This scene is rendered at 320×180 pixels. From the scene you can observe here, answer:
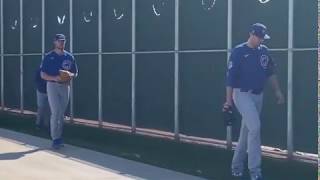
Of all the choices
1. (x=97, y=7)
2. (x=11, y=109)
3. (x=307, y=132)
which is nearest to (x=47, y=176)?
(x=307, y=132)

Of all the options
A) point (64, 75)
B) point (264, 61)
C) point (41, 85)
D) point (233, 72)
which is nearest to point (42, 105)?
point (41, 85)

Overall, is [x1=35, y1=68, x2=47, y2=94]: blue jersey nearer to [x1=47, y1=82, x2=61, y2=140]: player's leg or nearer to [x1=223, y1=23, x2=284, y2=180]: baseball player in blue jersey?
[x1=47, y1=82, x2=61, y2=140]: player's leg

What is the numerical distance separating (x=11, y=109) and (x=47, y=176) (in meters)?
8.91

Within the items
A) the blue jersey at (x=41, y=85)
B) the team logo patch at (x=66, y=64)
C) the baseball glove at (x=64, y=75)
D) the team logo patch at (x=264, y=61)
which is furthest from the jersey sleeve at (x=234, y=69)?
the blue jersey at (x=41, y=85)

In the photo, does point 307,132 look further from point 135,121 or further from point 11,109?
point 11,109

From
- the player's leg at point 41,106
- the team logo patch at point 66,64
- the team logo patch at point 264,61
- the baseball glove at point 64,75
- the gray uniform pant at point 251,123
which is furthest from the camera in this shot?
the player's leg at point 41,106

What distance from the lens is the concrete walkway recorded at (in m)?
7.80

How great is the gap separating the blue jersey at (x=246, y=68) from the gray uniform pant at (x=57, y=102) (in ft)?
11.7

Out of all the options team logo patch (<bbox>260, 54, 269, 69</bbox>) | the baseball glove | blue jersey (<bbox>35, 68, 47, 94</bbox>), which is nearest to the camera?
team logo patch (<bbox>260, 54, 269, 69</bbox>)

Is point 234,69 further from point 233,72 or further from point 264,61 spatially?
point 264,61

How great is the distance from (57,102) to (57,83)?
0.29 m

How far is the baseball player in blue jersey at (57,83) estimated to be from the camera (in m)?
9.94

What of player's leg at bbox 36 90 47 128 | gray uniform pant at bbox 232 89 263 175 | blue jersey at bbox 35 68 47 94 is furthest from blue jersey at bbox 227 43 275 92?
player's leg at bbox 36 90 47 128

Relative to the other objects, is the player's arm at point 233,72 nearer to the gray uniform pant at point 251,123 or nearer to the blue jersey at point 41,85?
the gray uniform pant at point 251,123
